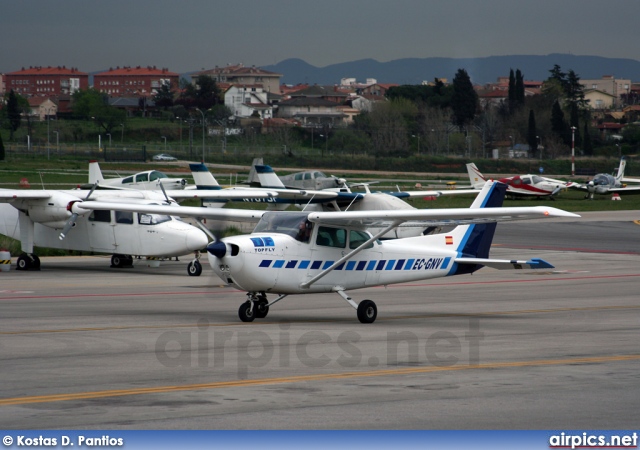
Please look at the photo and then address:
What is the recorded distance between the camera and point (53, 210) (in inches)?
1024

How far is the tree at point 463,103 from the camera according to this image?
126938 millimetres

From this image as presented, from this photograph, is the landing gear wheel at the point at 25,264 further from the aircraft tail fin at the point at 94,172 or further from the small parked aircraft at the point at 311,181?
the small parked aircraft at the point at 311,181

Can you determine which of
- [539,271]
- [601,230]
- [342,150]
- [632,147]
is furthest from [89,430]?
[632,147]

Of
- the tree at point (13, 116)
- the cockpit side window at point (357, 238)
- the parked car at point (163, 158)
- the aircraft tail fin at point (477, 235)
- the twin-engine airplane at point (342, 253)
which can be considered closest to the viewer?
the twin-engine airplane at point (342, 253)

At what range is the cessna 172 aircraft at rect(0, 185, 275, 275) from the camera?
24.5 metres

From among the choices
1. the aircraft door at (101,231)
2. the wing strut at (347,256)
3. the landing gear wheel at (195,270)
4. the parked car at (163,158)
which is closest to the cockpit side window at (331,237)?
the wing strut at (347,256)

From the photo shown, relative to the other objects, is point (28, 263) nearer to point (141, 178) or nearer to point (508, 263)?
point (508, 263)

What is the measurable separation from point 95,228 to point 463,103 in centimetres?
10634

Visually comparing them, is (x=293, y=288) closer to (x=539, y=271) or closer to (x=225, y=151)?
(x=539, y=271)

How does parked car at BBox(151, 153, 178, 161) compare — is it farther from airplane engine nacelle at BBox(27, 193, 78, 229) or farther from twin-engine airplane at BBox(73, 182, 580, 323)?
twin-engine airplane at BBox(73, 182, 580, 323)

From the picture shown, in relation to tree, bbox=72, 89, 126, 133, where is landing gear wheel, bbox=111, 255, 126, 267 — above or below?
below

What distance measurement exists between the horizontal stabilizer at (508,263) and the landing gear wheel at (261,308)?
12.0 feet

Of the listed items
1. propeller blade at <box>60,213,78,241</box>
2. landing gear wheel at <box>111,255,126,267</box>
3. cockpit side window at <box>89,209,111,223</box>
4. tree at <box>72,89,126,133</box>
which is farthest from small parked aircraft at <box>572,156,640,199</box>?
tree at <box>72,89,126,133</box>

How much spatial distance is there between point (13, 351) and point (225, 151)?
272 feet
